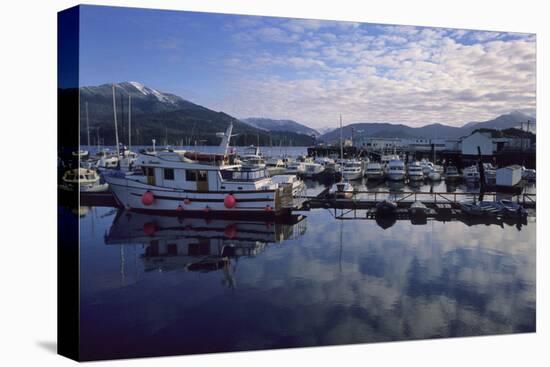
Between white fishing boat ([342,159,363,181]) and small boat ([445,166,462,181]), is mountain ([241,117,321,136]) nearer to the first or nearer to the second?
small boat ([445,166,462,181])

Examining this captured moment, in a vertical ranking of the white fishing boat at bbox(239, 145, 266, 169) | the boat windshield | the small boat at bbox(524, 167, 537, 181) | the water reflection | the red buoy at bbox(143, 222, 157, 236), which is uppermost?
the white fishing boat at bbox(239, 145, 266, 169)

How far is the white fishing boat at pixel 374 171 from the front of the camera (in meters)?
17.3

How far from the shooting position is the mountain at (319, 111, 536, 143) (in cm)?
1066

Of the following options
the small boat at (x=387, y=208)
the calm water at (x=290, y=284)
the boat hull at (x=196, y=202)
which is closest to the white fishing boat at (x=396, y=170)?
the small boat at (x=387, y=208)

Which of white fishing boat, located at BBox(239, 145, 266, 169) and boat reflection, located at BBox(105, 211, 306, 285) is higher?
white fishing boat, located at BBox(239, 145, 266, 169)

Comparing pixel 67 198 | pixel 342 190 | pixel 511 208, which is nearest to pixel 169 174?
pixel 67 198

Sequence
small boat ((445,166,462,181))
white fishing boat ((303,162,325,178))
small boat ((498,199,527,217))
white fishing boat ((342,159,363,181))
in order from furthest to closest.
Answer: white fishing boat ((342,159,363,181)), white fishing boat ((303,162,325,178)), small boat ((445,166,462,181)), small boat ((498,199,527,217))

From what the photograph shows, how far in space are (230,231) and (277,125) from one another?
219cm

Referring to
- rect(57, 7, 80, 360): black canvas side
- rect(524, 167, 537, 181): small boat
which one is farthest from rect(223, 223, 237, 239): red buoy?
rect(524, 167, 537, 181): small boat

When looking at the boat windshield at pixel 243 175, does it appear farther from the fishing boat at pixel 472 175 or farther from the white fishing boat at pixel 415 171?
the fishing boat at pixel 472 175

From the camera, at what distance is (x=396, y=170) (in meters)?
17.9

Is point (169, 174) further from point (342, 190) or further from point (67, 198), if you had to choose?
point (342, 190)

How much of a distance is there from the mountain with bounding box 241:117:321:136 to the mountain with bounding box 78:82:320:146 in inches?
4.1

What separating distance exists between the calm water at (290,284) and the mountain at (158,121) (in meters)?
1.28
